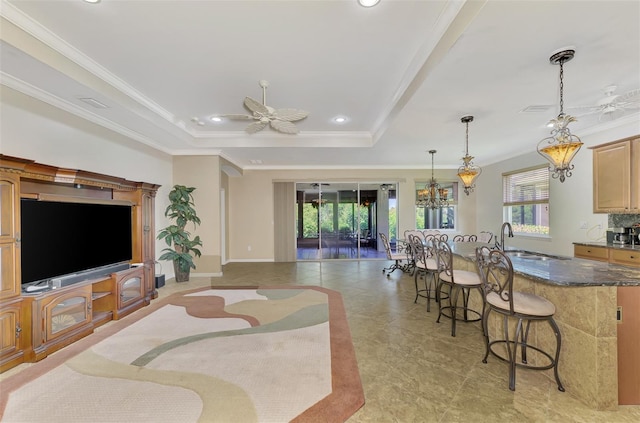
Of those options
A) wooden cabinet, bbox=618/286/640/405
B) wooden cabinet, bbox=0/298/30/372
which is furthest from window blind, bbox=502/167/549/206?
wooden cabinet, bbox=0/298/30/372

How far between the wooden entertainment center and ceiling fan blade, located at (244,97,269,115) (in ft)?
7.01

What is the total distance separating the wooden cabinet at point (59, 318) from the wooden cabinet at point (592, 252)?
686cm

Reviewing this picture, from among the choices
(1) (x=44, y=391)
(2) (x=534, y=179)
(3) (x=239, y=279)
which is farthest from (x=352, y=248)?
(1) (x=44, y=391)

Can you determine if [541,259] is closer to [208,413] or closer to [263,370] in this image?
[263,370]

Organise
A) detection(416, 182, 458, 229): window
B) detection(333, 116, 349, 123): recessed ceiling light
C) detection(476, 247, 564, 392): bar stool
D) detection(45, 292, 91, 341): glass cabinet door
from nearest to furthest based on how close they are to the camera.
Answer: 1. detection(476, 247, 564, 392): bar stool
2. detection(45, 292, 91, 341): glass cabinet door
3. detection(333, 116, 349, 123): recessed ceiling light
4. detection(416, 182, 458, 229): window

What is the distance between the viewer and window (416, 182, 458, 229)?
26.3 ft

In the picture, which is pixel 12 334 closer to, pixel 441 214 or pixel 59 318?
pixel 59 318

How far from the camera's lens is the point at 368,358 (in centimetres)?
252

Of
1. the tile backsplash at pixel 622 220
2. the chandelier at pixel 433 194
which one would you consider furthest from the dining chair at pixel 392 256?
the tile backsplash at pixel 622 220

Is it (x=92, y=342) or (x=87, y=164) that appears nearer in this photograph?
(x=92, y=342)

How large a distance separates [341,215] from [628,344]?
6.82m

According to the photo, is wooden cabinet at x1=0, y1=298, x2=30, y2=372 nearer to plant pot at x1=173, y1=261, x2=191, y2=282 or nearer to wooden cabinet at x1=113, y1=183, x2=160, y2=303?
wooden cabinet at x1=113, y1=183, x2=160, y2=303

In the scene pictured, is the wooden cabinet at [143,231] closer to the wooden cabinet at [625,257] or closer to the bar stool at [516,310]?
the bar stool at [516,310]

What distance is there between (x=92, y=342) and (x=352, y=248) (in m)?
6.85
